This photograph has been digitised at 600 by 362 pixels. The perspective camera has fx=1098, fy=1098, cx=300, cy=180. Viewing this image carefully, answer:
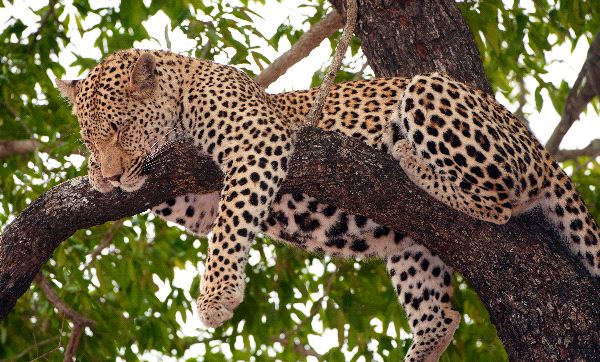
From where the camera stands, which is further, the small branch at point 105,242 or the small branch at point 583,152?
the small branch at point 583,152

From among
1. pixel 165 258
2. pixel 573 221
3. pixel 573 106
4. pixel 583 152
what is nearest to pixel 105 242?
pixel 165 258

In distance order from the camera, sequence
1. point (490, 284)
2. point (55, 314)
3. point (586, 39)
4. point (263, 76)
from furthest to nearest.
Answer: point (586, 39) < point (55, 314) < point (263, 76) < point (490, 284)

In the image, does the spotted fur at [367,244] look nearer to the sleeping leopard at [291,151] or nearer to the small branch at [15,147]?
the sleeping leopard at [291,151]

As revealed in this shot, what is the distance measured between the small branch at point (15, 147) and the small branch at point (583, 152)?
16.0 ft

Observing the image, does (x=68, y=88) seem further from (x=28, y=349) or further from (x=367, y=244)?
(x=28, y=349)

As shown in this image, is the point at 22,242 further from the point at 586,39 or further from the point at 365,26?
the point at 586,39

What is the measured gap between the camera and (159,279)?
31.2ft

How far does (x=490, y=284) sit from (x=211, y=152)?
170 cm

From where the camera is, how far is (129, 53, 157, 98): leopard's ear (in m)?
6.60

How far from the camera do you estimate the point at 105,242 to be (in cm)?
889

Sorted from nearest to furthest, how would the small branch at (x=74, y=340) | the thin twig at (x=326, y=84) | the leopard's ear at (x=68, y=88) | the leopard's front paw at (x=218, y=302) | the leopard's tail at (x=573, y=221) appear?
the leopard's front paw at (x=218, y=302) → the thin twig at (x=326, y=84) → the leopard's tail at (x=573, y=221) → the leopard's ear at (x=68, y=88) → the small branch at (x=74, y=340)

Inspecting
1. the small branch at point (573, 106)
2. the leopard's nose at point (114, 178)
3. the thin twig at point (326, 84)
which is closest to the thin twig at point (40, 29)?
the leopard's nose at point (114, 178)

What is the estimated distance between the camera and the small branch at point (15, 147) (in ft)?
31.1

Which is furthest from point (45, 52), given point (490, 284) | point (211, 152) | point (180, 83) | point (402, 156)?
point (490, 284)
